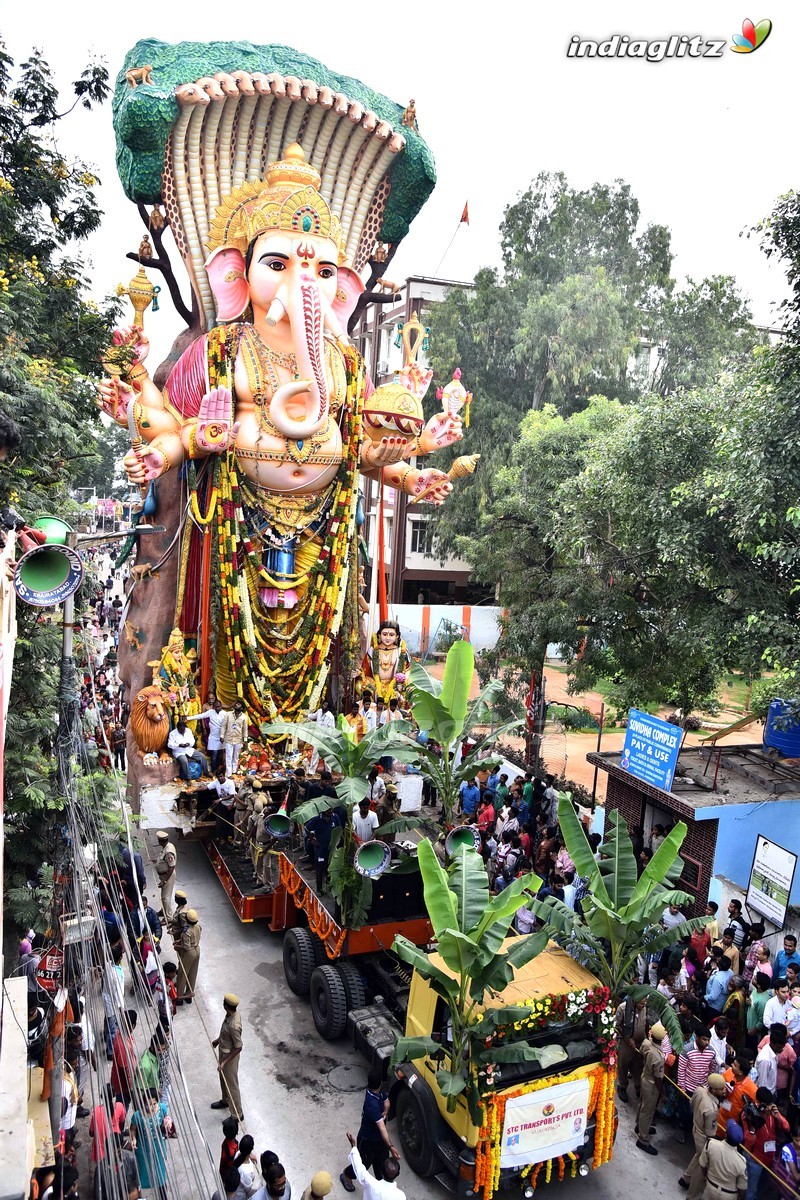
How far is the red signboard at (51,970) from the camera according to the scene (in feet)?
24.5

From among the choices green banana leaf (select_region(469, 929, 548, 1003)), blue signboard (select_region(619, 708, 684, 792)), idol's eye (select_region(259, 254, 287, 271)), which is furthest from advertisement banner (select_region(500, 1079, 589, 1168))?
idol's eye (select_region(259, 254, 287, 271))

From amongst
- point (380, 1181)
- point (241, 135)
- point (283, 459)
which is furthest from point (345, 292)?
point (380, 1181)

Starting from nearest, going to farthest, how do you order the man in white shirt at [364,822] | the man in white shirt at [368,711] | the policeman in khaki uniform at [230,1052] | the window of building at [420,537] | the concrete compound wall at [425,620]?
the policeman in khaki uniform at [230,1052]
the man in white shirt at [364,822]
the man in white shirt at [368,711]
the concrete compound wall at [425,620]
the window of building at [420,537]

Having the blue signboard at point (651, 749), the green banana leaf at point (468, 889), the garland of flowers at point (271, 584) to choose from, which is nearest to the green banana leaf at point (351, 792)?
the green banana leaf at point (468, 889)

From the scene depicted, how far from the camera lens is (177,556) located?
15211mm

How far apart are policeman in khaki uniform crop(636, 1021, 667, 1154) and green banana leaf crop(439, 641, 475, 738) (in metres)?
3.90

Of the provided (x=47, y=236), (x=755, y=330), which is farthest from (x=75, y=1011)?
(x=755, y=330)

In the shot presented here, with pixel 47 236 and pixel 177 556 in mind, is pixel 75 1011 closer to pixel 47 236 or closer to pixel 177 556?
pixel 177 556

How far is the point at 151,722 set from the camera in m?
13.6

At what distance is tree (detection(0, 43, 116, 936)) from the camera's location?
855 centimetres

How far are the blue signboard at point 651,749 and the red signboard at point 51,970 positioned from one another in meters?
7.87

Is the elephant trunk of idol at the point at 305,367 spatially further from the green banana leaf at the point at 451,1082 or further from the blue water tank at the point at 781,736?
the green banana leaf at the point at 451,1082

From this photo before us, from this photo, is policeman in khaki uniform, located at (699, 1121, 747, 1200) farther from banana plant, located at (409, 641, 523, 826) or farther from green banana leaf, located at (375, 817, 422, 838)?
banana plant, located at (409, 641, 523, 826)

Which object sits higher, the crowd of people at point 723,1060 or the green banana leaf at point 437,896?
the green banana leaf at point 437,896
